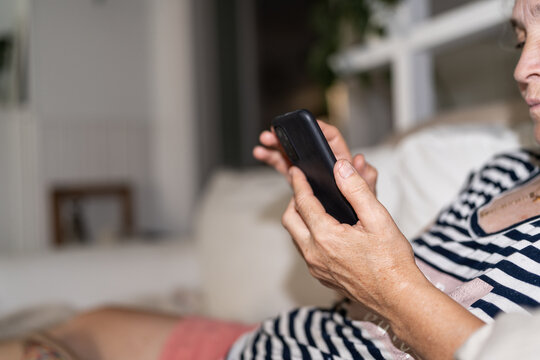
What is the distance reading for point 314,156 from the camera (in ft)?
2.00

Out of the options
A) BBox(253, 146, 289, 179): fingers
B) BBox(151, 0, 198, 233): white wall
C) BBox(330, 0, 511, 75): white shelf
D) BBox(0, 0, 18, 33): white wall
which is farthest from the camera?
BBox(151, 0, 198, 233): white wall

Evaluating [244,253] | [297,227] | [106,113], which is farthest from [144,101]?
[297,227]

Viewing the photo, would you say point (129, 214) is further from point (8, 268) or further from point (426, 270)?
point (426, 270)

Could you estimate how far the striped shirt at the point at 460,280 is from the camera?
52cm

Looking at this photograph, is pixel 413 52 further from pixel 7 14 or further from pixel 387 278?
pixel 7 14

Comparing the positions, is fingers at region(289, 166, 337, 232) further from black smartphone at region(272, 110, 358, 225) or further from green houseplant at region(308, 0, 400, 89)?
green houseplant at region(308, 0, 400, 89)

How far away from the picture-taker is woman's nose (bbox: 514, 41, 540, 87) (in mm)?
617

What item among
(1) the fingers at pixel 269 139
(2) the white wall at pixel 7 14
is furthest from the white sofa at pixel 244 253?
(2) the white wall at pixel 7 14

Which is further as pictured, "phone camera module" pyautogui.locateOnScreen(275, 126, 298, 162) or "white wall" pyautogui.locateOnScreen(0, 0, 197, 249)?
"white wall" pyautogui.locateOnScreen(0, 0, 197, 249)

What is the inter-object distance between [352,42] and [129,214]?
1929mm

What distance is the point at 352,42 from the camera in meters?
1.97

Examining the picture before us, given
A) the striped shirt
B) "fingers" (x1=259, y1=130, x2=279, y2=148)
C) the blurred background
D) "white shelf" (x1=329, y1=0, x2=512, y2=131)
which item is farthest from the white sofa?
the blurred background

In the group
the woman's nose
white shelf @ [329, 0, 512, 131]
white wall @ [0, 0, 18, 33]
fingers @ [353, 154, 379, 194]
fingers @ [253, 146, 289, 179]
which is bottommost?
fingers @ [353, 154, 379, 194]

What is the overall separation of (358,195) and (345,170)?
0.10 ft
